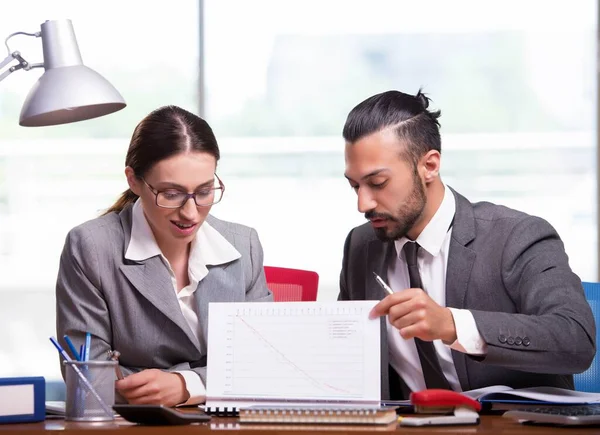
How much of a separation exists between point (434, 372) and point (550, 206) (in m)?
2.64

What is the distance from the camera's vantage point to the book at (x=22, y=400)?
1708mm

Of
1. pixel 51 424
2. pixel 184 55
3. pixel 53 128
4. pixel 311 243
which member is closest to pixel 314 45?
pixel 184 55

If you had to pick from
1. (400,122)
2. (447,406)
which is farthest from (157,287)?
(447,406)

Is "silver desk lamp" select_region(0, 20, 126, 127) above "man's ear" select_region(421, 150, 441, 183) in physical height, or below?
above

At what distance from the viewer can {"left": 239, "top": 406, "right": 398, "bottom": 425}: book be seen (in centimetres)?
160

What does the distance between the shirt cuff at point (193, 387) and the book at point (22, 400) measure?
0.37 m

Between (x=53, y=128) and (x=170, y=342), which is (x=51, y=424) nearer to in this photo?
(x=170, y=342)

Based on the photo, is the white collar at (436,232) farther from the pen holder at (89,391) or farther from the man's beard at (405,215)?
the pen holder at (89,391)

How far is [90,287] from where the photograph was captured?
2264 mm

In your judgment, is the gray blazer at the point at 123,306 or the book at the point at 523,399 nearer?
the book at the point at 523,399

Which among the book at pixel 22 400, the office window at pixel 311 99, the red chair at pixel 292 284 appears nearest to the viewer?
the book at pixel 22 400

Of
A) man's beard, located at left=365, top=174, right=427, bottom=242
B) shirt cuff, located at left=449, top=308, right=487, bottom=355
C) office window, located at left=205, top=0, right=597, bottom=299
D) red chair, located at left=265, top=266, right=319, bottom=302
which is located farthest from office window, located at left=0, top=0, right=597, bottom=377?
shirt cuff, located at left=449, top=308, right=487, bottom=355

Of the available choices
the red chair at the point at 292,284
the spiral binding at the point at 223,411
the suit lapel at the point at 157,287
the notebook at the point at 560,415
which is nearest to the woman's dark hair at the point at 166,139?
the suit lapel at the point at 157,287

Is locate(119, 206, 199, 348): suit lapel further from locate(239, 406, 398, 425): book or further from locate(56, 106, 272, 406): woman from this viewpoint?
locate(239, 406, 398, 425): book
